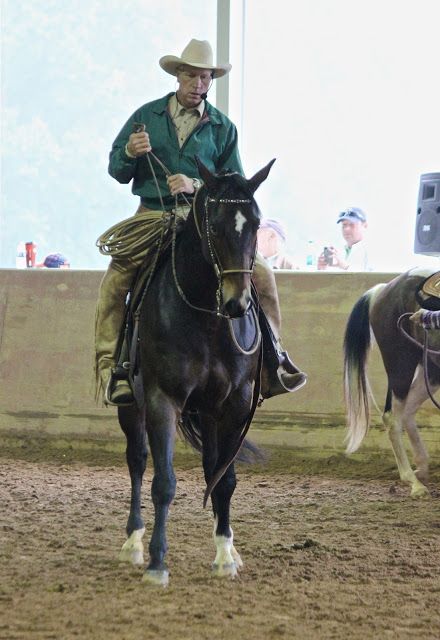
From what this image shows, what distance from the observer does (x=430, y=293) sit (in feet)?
23.4

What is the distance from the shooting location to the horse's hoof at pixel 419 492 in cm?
728

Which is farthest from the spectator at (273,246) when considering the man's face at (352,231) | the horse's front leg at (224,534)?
the horse's front leg at (224,534)

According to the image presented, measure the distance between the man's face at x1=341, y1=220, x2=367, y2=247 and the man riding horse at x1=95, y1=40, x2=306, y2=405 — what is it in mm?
4863

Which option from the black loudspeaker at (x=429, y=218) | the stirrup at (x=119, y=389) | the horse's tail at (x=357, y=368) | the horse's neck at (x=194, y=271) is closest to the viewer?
the horse's neck at (x=194, y=271)

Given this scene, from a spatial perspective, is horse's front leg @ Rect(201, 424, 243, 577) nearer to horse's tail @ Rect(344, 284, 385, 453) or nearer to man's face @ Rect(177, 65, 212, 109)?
man's face @ Rect(177, 65, 212, 109)

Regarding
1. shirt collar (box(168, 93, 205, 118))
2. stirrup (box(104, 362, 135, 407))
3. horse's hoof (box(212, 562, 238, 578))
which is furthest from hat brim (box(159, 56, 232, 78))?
horse's hoof (box(212, 562, 238, 578))

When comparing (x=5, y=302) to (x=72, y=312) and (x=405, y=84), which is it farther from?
(x=405, y=84)

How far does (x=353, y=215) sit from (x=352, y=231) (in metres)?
0.16

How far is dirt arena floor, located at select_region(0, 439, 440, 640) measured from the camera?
4047 millimetres

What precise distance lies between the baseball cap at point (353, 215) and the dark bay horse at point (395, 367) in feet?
8.17

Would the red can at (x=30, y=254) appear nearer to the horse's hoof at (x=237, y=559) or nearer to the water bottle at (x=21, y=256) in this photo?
the water bottle at (x=21, y=256)

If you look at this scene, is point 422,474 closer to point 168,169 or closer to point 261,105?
point 168,169

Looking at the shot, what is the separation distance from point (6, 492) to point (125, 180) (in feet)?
8.81

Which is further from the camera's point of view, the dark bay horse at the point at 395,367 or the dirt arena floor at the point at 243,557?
the dark bay horse at the point at 395,367
